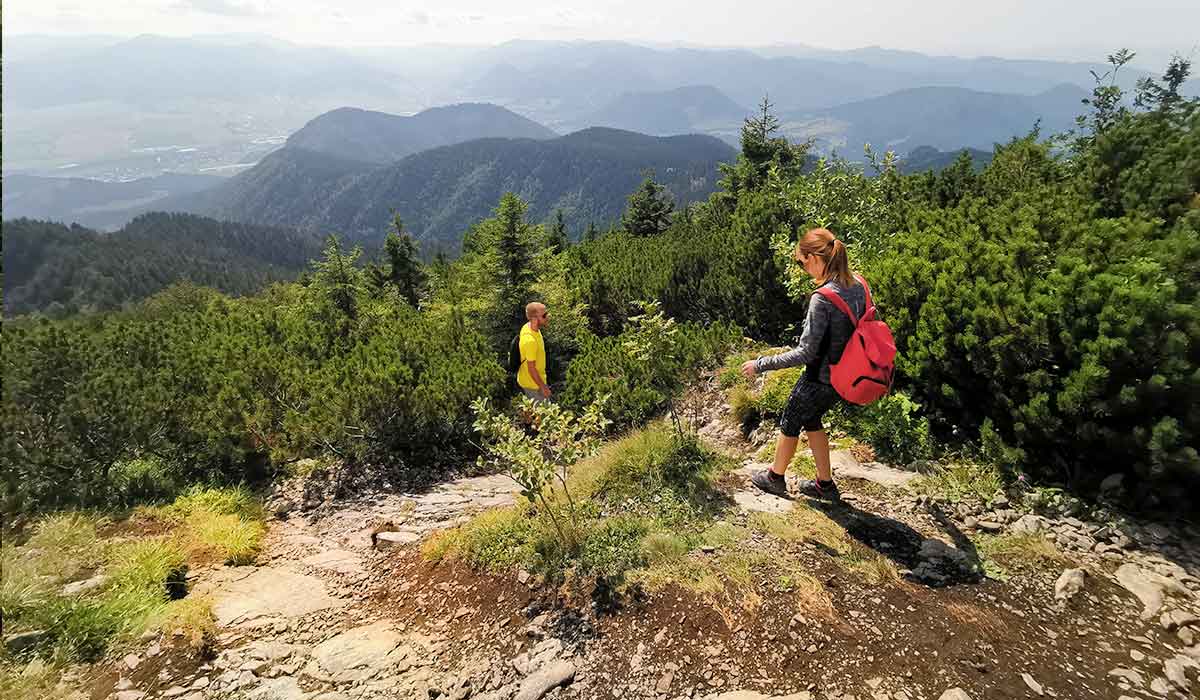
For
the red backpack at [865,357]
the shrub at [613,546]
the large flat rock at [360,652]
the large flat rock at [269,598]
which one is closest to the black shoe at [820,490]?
the red backpack at [865,357]

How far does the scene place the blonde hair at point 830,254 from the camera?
4617mm

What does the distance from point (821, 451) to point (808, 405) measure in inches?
18.9

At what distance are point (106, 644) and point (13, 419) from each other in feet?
16.0

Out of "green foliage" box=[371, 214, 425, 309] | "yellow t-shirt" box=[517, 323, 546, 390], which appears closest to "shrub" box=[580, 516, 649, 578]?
"yellow t-shirt" box=[517, 323, 546, 390]

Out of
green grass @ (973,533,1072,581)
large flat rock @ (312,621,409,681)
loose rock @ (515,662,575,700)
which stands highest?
green grass @ (973,533,1072,581)

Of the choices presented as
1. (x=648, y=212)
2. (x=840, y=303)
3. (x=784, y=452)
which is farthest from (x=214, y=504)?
(x=648, y=212)

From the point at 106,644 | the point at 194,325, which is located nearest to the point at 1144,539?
the point at 106,644

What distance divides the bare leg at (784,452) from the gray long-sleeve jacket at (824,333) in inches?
28.0

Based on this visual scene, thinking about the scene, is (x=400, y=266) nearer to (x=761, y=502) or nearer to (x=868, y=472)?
(x=761, y=502)

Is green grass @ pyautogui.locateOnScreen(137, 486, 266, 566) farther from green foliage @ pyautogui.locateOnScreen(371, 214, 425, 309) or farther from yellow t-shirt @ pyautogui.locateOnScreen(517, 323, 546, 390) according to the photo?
green foliage @ pyautogui.locateOnScreen(371, 214, 425, 309)

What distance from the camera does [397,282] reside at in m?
28.5

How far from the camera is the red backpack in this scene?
4551 mm

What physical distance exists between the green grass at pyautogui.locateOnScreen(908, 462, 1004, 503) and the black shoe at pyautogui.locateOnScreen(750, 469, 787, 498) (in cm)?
122

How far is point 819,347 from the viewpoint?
15.7ft
